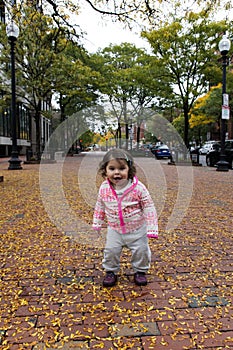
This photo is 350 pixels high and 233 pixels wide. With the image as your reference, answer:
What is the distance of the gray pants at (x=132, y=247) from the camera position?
2.72m

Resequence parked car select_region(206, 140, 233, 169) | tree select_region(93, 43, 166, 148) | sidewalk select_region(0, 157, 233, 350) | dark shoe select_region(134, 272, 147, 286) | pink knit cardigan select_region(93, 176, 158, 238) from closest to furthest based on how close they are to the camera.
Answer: sidewalk select_region(0, 157, 233, 350)
pink knit cardigan select_region(93, 176, 158, 238)
dark shoe select_region(134, 272, 147, 286)
parked car select_region(206, 140, 233, 169)
tree select_region(93, 43, 166, 148)

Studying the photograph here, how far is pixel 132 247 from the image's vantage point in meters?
2.74

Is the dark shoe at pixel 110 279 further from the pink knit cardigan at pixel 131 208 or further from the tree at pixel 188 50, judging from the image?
the tree at pixel 188 50

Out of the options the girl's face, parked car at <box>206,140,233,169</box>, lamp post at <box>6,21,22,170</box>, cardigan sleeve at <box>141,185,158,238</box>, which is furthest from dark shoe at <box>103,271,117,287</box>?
parked car at <box>206,140,233,169</box>

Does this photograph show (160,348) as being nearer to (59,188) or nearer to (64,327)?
(64,327)

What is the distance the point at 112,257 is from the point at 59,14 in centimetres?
795

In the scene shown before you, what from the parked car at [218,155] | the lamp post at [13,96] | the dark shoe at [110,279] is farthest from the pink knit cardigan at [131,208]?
the parked car at [218,155]

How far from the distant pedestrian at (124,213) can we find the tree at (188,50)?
16323 millimetres

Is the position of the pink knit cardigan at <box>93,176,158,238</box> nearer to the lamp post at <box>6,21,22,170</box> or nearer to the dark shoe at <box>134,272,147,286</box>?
the dark shoe at <box>134,272,147,286</box>

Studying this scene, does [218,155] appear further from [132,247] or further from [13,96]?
[132,247]

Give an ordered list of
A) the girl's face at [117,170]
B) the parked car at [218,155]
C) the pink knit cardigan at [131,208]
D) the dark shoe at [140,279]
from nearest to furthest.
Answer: the girl's face at [117,170], the pink knit cardigan at [131,208], the dark shoe at [140,279], the parked car at [218,155]

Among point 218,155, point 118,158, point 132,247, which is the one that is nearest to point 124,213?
point 132,247

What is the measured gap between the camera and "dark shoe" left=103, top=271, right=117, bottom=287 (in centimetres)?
273

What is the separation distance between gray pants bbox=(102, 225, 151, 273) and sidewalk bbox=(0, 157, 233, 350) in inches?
7.6
